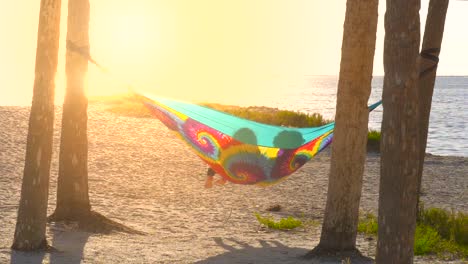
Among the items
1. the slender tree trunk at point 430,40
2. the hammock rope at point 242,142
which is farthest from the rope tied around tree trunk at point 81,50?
the slender tree trunk at point 430,40

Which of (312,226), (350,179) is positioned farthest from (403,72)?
(312,226)

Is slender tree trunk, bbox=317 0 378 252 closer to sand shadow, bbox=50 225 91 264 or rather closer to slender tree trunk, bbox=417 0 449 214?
slender tree trunk, bbox=417 0 449 214

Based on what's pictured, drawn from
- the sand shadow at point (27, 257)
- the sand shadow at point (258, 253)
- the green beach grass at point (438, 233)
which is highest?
the green beach grass at point (438, 233)

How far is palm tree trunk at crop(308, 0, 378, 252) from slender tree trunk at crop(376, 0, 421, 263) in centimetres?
277

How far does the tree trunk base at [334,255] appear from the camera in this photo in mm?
7910

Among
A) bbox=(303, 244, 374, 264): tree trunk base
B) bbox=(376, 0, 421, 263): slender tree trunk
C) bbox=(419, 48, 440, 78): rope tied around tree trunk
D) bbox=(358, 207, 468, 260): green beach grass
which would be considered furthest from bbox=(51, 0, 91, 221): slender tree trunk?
bbox=(376, 0, 421, 263): slender tree trunk

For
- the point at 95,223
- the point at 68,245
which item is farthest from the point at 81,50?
the point at 68,245

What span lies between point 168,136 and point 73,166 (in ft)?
30.7

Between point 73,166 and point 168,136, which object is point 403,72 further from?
point 168,136

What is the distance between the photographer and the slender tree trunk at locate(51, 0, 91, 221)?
8.90m

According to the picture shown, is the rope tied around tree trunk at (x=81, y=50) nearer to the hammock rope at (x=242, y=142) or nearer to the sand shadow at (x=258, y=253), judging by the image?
the hammock rope at (x=242, y=142)

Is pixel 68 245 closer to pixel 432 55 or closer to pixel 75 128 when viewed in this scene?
pixel 75 128

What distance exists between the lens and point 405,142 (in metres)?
4.92

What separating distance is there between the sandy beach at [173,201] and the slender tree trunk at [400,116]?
295 centimetres
